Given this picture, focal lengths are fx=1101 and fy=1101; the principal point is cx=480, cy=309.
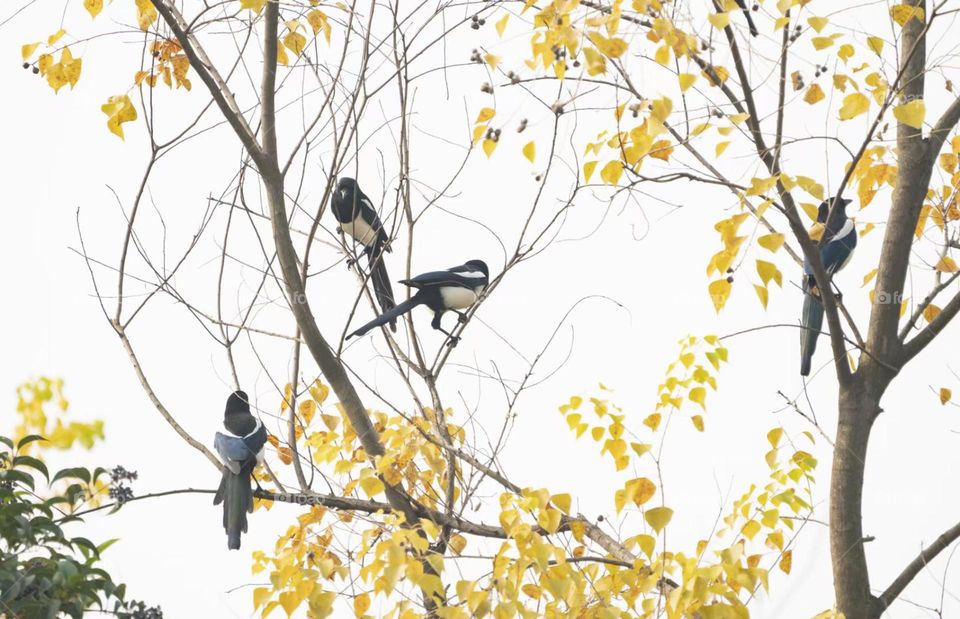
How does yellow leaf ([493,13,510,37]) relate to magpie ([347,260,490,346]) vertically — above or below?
below

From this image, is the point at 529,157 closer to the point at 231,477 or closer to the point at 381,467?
the point at 381,467

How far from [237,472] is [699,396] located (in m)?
1.74

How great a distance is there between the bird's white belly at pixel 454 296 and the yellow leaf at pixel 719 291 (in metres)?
2.34

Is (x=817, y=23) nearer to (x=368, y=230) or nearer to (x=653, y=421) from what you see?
(x=653, y=421)

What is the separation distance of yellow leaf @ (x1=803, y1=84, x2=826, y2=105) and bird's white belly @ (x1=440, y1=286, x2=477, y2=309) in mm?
1984

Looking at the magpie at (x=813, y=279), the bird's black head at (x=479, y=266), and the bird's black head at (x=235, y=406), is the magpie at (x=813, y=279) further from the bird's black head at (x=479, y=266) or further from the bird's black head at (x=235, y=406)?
the bird's black head at (x=235, y=406)

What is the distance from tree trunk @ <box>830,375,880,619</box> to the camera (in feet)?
9.29

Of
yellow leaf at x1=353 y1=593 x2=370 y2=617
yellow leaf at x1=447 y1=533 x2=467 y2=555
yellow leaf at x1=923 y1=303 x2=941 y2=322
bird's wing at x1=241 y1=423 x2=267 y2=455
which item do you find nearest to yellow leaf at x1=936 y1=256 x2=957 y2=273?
yellow leaf at x1=923 y1=303 x2=941 y2=322

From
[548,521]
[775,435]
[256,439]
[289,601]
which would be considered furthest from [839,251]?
[289,601]

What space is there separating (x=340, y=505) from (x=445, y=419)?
1.74 feet

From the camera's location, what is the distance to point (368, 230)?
16.2 ft

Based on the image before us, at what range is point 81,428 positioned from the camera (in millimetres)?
4875

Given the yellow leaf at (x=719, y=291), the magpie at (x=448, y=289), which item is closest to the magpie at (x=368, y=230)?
the magpie at (x=448, y=289)

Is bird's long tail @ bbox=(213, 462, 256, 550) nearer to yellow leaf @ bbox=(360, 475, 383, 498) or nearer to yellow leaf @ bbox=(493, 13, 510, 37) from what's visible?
yellow leaf @ bbox=(360, 475, 383, 498)
